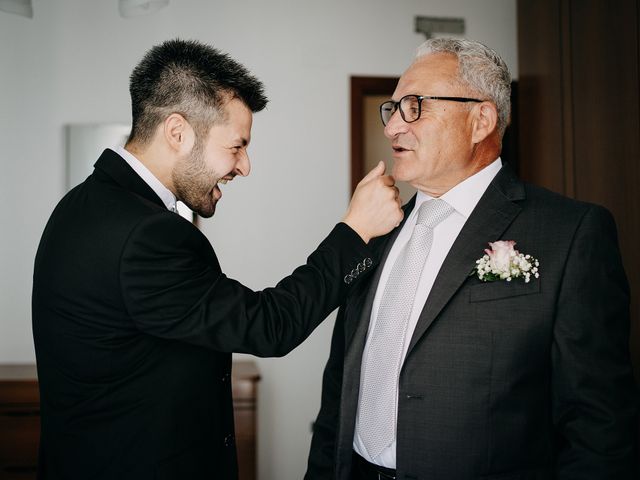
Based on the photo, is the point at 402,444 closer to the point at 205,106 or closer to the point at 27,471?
the point at 205,106

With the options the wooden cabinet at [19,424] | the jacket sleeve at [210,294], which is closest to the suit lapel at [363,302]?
the jacket sleeve at [210,294]

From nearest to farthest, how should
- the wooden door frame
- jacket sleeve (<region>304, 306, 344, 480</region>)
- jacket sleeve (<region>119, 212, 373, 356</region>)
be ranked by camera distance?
jacket sleeve (<region>119, 212, 373, 356</region>) → jacket sleeve (<region>304, 306, 344, 480</region>) → the wooden door frame

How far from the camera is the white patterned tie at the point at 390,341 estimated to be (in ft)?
5.35

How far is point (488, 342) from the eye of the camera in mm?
1510

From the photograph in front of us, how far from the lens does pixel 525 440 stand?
1.49 metres

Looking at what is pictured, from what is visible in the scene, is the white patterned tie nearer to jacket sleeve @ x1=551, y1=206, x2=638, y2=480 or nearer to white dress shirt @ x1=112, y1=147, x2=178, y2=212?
jacket sleeve @ x1=551, y1=206, x2=638, y2=480

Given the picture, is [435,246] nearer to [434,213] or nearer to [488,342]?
[434,213]

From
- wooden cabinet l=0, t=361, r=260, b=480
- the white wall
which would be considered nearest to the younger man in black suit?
wooden cabinet l=0, t=361, r=260, b=480

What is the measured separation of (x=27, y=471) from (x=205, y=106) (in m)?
2.48

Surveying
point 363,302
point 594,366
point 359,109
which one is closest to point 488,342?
point 594,366

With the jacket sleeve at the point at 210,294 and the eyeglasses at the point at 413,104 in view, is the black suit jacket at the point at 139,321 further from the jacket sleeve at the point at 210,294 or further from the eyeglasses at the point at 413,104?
the eyeglasses at the point at 413,104

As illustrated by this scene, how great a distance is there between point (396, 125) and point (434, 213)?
0.94 ft

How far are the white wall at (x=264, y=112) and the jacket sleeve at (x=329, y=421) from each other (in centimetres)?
187

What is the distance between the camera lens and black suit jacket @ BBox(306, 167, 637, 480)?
4.78 feet
